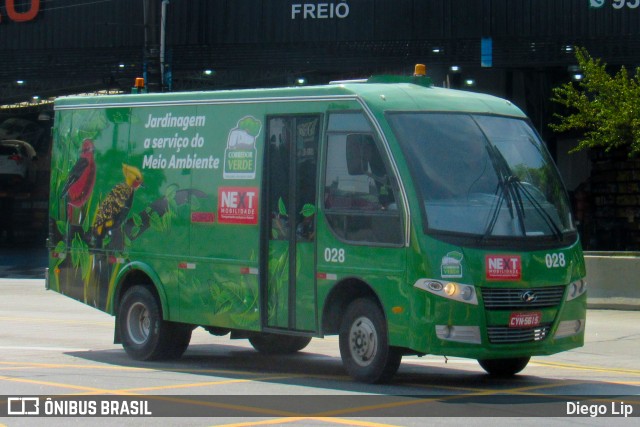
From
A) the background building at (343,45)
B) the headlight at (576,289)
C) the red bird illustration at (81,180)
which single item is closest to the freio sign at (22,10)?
the background building at (343,45)

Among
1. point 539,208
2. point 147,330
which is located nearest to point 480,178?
point 539,208

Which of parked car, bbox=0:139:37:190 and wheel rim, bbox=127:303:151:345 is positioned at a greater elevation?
parked car, bbox=0:139:37:190

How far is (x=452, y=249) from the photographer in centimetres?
1035

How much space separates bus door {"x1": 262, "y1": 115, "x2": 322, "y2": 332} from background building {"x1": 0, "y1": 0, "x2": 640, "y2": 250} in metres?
21.0

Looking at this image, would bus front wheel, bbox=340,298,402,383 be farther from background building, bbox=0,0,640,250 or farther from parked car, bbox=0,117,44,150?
parked car, bbox=0,117,44,150

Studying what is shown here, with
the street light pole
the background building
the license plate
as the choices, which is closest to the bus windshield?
the license plate

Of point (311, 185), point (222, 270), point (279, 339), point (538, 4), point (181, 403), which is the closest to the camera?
point (181, 403)

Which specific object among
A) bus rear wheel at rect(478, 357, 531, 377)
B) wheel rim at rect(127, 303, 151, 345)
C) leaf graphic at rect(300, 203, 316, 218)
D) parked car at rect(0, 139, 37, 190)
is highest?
parked car at rect(0, 139, 37, 190)

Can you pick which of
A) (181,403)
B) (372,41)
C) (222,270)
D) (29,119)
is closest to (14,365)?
(222,270)

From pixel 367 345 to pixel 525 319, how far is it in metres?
1.53

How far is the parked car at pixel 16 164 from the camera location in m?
48.9

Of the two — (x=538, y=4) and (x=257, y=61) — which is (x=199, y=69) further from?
(x=538, y=4)

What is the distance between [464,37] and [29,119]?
2540cm

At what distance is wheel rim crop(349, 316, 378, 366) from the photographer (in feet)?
35.8
